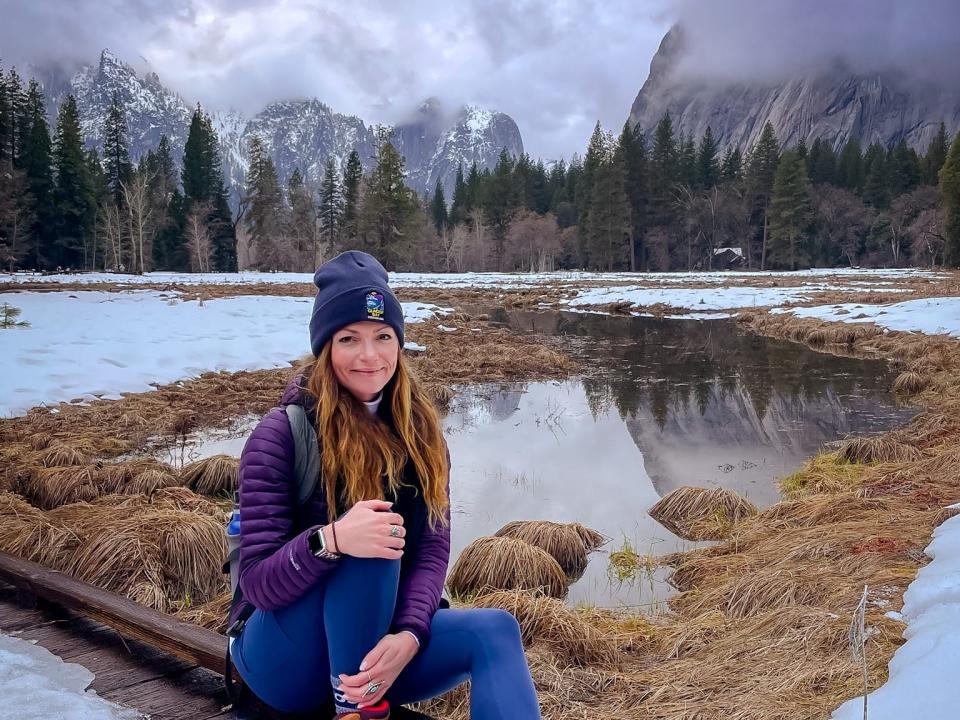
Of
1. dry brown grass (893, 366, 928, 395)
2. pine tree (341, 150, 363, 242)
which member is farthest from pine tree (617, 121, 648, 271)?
dry brown grass (893, 366, 928, 395)

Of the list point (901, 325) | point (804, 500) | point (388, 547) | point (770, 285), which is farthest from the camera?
point (770, 285)

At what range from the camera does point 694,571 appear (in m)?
4.40

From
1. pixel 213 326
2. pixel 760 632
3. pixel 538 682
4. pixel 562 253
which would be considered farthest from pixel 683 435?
pixel 562 253

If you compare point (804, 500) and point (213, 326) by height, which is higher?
point (213, 326)

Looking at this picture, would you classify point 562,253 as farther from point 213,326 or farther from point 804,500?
point 804,500

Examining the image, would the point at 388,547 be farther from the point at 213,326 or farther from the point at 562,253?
the point at 562,253

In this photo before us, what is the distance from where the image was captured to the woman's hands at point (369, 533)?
1768 mm

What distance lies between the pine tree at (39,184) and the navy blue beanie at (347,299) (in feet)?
152

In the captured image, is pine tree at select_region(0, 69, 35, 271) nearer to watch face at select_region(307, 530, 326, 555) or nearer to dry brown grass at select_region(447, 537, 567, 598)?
dry brown grass at select_region(447, 537, 567, 598)

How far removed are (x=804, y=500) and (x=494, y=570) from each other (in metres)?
2.73

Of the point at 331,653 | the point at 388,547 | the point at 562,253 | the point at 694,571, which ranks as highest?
the point at 562,253

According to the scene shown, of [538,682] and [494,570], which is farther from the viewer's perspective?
[494,570]

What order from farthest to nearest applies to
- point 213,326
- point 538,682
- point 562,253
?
point 562,253, point 213,326, point 538,682

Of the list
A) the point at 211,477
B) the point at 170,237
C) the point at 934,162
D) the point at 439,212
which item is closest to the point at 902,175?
the point at 934,162
